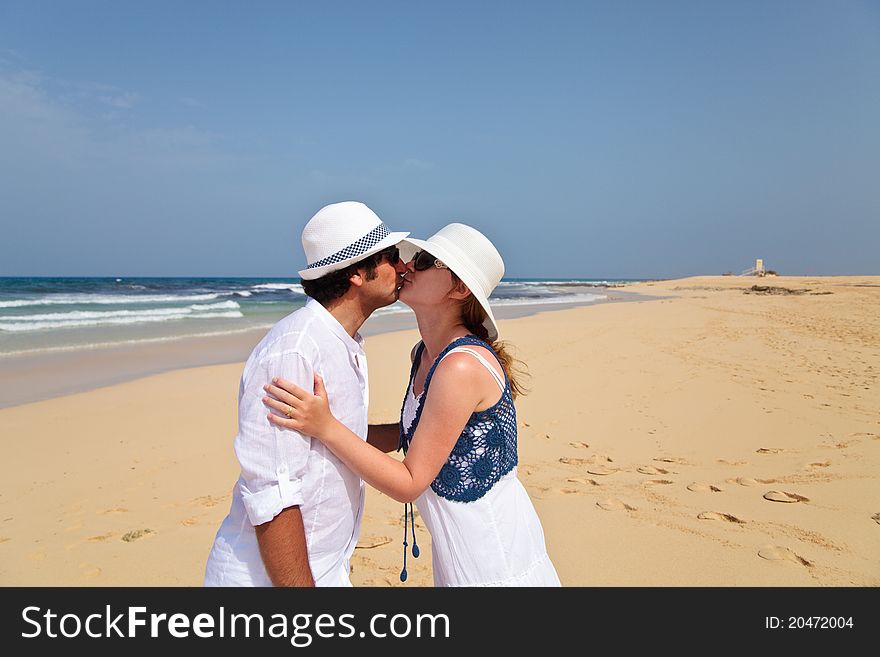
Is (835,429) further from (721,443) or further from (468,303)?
(468,303)

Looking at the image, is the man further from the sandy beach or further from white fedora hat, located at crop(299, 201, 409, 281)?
the sandy beach

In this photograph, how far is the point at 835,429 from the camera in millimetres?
6570

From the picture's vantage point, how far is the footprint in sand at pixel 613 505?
15.6ft

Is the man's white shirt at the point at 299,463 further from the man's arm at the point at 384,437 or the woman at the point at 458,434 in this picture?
the man's arm at the point at 384,437

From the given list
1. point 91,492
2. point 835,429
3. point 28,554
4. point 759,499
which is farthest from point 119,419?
point 835,429

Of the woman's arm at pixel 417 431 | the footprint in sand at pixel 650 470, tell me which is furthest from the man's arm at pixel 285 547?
the footprint in sand at pixel 650 470

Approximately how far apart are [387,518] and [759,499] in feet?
9.88

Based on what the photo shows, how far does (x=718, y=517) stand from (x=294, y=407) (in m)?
3.89

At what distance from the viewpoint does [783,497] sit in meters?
4.78

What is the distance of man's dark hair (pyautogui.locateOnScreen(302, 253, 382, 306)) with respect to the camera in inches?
82.7

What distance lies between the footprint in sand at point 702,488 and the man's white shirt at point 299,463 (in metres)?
3.90

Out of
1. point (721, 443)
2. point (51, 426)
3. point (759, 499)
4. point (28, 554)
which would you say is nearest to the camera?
point (28, 554)
